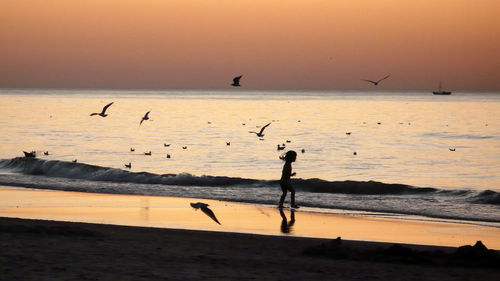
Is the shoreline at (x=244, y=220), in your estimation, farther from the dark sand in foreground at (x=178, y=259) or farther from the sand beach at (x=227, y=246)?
the dark sand in foreground at (x=178, y=259)

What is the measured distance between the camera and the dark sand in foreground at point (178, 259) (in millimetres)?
10719

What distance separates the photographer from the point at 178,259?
12.2m

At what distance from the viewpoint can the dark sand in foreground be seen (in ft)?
35.2

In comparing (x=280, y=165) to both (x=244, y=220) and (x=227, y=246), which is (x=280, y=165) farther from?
(x=227, y=246)

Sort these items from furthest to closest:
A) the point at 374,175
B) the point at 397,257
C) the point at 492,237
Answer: the point at 374,175, the point at 492,237, the point at 397,257

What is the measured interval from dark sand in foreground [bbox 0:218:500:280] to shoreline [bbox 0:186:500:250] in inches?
70.0

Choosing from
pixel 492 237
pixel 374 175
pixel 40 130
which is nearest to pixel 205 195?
pixel 492 237

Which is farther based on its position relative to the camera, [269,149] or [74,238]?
[269,149]

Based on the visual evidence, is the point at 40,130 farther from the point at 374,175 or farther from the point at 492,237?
the point at 492,237

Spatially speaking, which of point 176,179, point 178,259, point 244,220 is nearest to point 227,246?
point 178,259

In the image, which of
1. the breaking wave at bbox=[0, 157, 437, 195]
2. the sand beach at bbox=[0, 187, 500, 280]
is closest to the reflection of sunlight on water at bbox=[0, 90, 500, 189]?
the breaking wave at bbox=[0, 157, 437, 195]

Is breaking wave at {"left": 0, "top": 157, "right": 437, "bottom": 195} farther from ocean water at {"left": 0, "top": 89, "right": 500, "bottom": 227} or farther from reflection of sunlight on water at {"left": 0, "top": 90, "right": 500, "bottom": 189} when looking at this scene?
reflection of sunlight on water at {"left": 0, "top": 90, "right": 500, "bottom": 189}

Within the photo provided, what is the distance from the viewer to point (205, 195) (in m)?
26.9

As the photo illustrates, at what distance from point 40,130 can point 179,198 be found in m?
54.9
